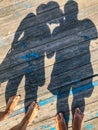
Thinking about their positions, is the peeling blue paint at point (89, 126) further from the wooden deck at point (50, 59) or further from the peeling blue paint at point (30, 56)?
the peeling blue paint at point (30, 56)

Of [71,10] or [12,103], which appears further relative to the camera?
[71,10]

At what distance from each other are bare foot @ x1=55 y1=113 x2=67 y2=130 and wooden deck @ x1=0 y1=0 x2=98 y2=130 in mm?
114

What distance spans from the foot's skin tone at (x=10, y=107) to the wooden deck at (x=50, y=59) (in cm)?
10

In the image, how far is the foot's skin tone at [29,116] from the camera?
520 cm

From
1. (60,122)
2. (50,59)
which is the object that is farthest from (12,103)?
(50,59)

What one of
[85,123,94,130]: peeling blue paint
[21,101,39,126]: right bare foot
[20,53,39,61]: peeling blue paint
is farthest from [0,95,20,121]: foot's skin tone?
[85,123,94,130]: peeling blue paint

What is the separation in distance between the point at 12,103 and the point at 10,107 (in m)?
0.09

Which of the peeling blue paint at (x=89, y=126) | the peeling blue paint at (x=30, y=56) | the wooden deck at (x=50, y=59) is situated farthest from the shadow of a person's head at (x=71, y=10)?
the peeling blue paint at (x=89, y=126)

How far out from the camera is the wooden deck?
Result: 5.60 meters

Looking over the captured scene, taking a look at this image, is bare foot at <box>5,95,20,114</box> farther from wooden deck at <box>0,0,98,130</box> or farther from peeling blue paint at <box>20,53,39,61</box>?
peeling blue paint at <box>20,53,39,61</box>

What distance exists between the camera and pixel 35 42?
608cm

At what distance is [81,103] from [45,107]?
0.66 metres

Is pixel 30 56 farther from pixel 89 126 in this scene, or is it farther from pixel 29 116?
pixel 89 126

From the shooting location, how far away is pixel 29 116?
17.9 feet
